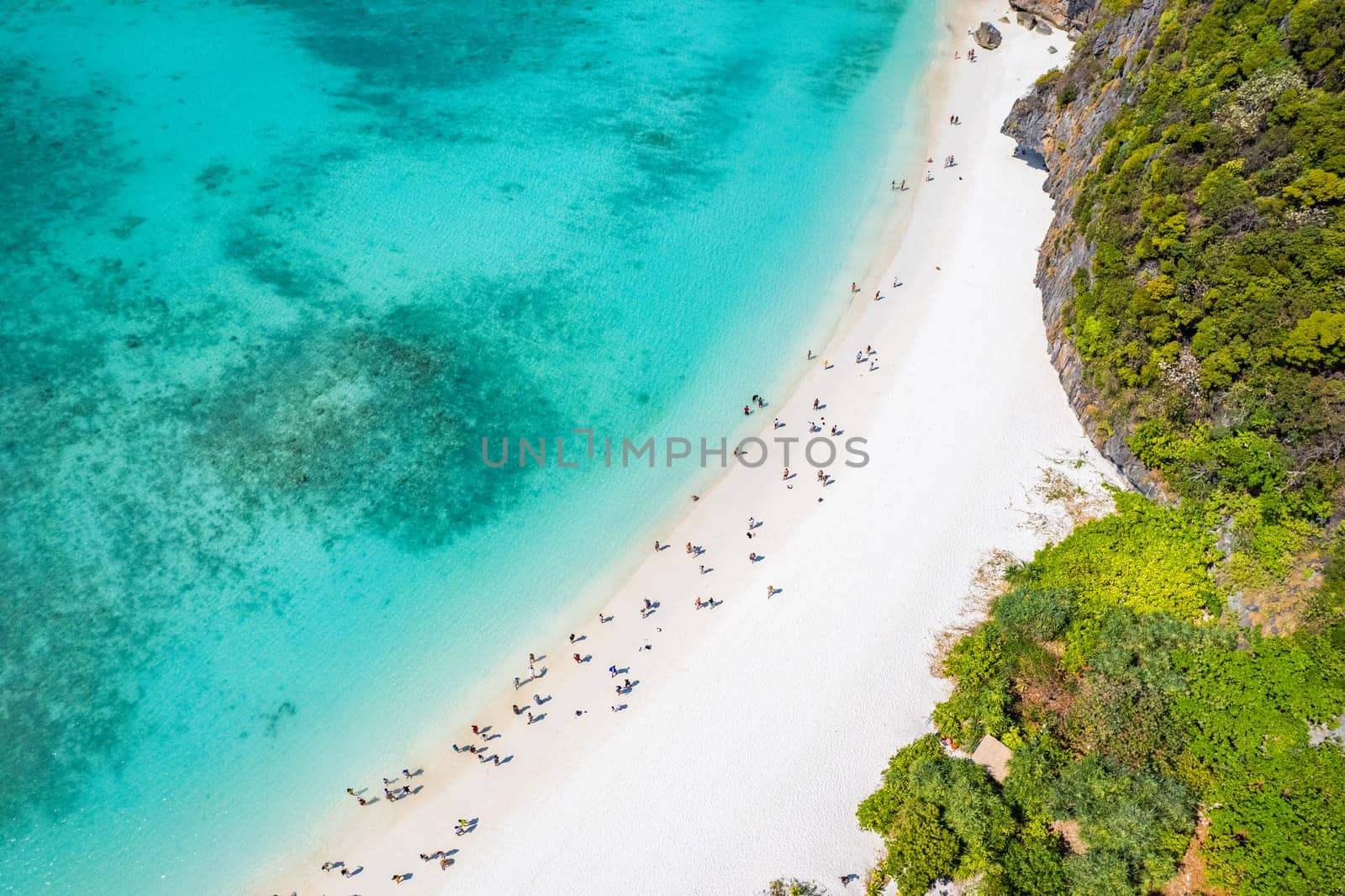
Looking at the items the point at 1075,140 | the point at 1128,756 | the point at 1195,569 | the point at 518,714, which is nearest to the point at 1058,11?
the point at 1075,140

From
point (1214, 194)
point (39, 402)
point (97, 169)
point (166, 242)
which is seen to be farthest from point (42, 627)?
point (1214, 194)

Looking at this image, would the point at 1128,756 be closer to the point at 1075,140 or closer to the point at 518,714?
the point at 518,714

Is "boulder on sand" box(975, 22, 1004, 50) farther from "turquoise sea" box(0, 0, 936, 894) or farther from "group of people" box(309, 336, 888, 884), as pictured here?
"group of people" box(309, 336, 888, 884)

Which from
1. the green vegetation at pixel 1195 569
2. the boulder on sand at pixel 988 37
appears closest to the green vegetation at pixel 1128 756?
the green vegetation at pixel 1195 569

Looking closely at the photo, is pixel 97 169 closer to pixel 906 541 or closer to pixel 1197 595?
pixel 906 541

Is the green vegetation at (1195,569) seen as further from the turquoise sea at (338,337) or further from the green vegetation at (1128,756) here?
the turquoise sea at (338,337)

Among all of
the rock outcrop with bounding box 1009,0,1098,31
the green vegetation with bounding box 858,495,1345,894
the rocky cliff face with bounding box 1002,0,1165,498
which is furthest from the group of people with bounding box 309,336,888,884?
the rock outcrop with bounding box 1009,0,1098,31

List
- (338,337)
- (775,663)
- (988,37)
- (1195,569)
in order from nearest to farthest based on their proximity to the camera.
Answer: (1195,569) < (775,663) < (338,337) < (988,37)
